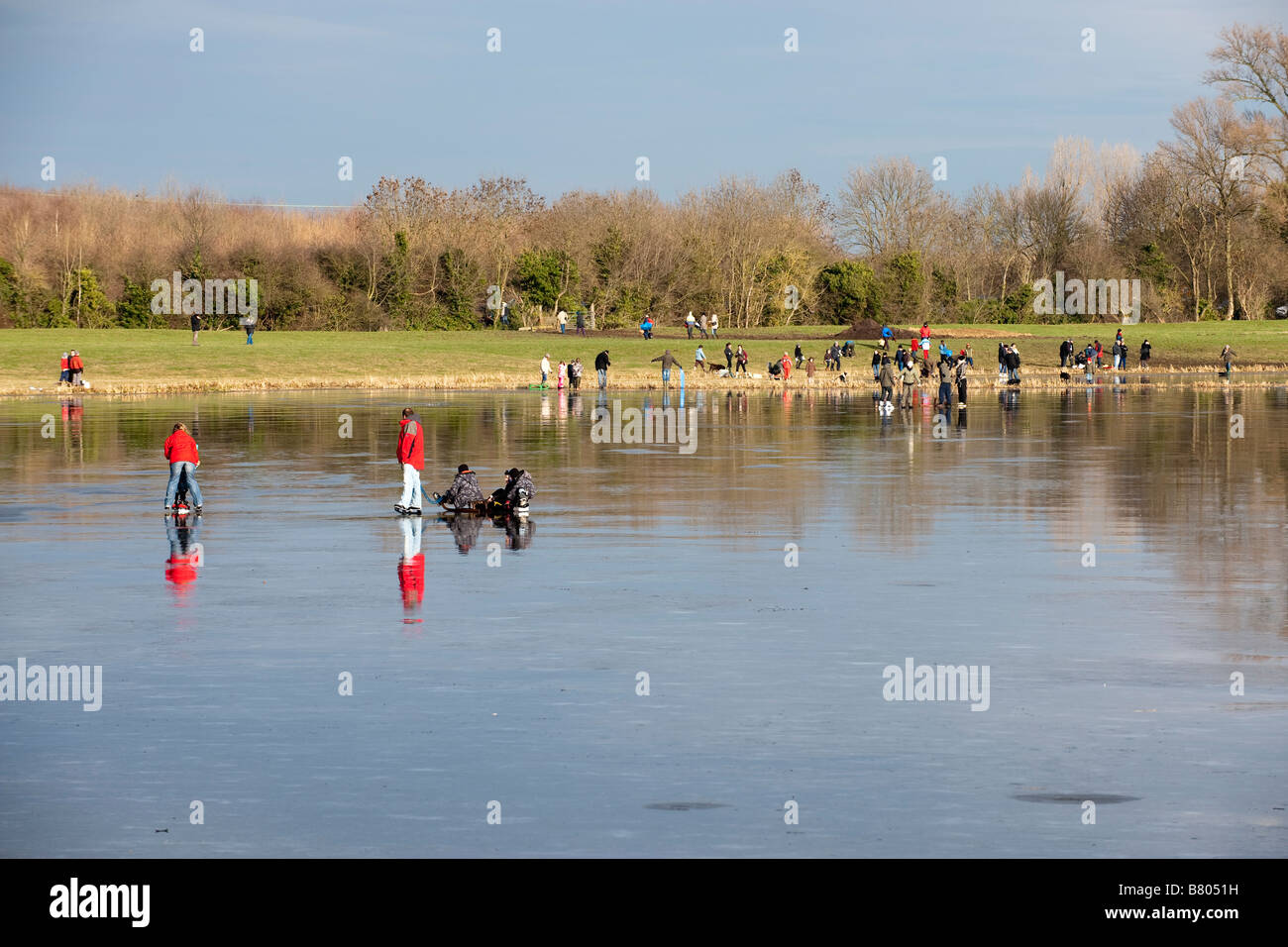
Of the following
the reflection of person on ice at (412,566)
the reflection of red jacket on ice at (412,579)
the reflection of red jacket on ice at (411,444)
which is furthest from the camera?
the reflection of red jacket on ice at (411,444)

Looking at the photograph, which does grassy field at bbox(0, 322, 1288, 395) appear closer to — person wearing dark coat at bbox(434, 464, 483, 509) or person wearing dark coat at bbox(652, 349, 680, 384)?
person wearing dark coat at bbox(652, 349, 680, 384)

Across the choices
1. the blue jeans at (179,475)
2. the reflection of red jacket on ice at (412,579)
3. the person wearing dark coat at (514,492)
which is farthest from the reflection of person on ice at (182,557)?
the person wearing dark coat at (514,492)

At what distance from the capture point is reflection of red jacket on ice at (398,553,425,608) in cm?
1465

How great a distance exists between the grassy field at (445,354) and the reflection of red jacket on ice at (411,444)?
37.7 metres

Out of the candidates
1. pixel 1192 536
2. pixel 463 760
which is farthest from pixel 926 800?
pixel 1192 536

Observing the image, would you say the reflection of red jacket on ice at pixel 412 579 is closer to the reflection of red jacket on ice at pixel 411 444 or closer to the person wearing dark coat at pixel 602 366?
the reflection of red jacket on ice at pixel 411 444

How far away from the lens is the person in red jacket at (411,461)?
20609 mm

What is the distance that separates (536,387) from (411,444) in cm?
3994

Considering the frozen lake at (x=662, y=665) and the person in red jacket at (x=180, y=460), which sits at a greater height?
the person in red jacket at (x=180, y=460)

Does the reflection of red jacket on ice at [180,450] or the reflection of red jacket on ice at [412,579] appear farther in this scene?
the reflection of red jacket on ice at [180,450]

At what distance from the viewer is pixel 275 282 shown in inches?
3615

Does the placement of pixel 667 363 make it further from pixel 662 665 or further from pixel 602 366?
pixel 662 665
